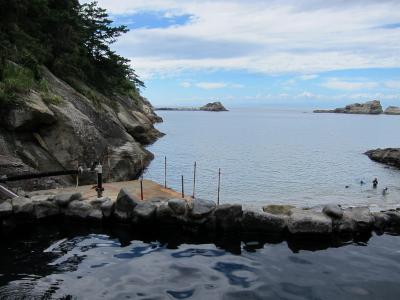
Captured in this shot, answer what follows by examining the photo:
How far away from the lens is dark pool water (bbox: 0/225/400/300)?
478 inches

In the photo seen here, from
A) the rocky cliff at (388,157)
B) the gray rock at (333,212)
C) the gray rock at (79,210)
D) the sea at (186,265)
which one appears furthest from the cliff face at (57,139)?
the rocky cliff at (388,157)

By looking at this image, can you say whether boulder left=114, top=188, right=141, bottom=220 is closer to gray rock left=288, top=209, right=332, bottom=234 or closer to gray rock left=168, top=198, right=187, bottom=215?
gray rock left=168, top=198, right=187, bottom=215

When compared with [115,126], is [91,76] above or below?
above

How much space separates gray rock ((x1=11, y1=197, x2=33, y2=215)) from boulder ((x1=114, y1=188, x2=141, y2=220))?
3455 mm

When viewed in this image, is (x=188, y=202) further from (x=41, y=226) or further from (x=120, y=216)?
(x=41, y=226)

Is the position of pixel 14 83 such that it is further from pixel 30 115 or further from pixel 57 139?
pixel 57 139

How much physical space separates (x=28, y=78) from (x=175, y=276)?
58.6 feet

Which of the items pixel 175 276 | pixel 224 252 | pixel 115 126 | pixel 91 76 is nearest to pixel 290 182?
pixel 115 126

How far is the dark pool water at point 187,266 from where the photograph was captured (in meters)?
12.1

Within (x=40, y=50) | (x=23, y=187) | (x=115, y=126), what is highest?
(x=40, y=50)

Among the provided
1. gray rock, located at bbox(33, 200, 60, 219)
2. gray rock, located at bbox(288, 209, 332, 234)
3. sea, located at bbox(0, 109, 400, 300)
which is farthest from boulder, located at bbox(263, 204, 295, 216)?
gray rock, located at bbox(33, 200, 60, 219)

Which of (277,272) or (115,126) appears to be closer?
(277,272)

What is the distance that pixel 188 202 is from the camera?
18.4 m

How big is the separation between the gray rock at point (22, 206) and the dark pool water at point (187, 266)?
84cm
